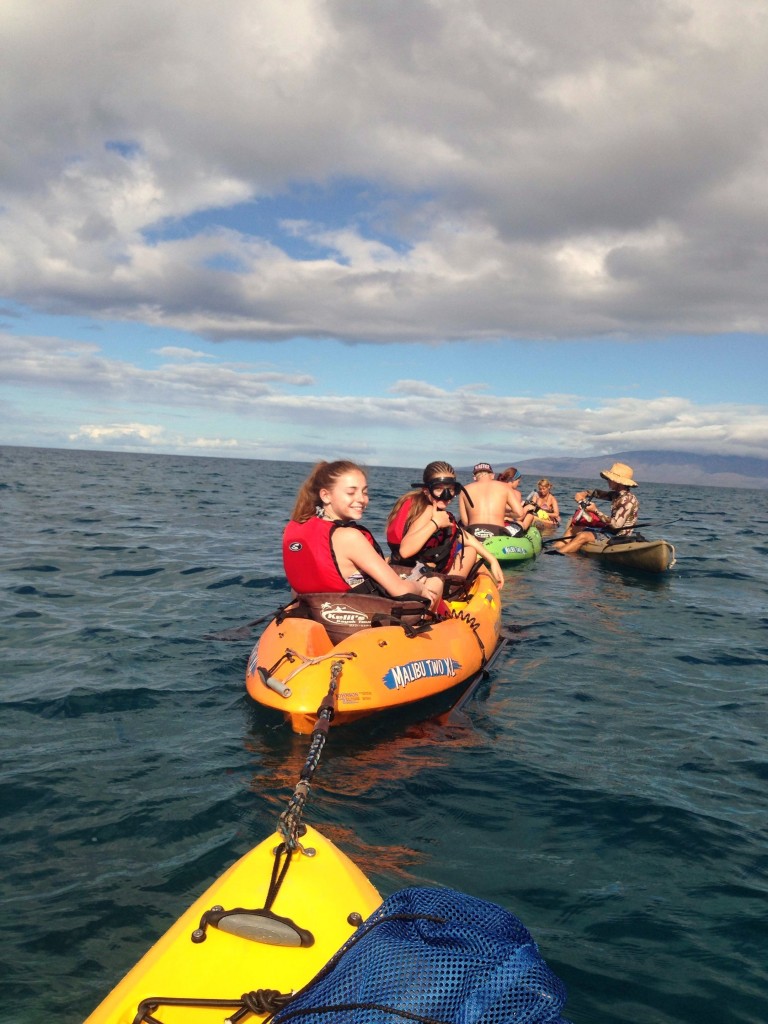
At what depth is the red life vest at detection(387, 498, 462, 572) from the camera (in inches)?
347

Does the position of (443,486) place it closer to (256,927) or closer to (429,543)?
(429,543)

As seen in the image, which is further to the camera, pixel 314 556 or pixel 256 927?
pixel 314 556

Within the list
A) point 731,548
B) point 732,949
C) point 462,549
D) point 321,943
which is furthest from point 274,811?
point 731,548

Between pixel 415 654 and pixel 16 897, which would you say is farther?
pixel 415 654

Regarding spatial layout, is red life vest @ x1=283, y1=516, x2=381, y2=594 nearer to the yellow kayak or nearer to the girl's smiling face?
the girl's smiling face

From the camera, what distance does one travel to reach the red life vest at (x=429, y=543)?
8812 mm

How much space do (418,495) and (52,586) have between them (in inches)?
238

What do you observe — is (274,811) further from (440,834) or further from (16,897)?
(16,897)

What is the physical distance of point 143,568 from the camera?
12.8m

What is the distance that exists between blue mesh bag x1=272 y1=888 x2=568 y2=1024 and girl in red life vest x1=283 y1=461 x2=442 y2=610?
4.51 metres

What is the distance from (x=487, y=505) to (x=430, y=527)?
6645 mm

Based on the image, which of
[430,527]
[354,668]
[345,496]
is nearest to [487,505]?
[430,527]

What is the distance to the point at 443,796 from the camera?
4.86 metres

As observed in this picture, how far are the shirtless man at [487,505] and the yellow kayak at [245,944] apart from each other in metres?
12.0
